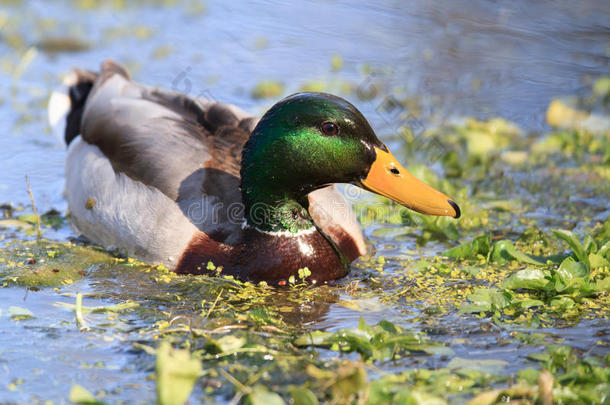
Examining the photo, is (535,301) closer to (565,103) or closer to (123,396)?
(123,396)

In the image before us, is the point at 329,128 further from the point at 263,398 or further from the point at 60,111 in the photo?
the point at 60,111

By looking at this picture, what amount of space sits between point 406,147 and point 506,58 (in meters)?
2.19

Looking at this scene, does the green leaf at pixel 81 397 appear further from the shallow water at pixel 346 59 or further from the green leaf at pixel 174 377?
the shallow water at pixel 346 59

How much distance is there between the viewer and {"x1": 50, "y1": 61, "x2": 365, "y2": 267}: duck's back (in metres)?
5.20

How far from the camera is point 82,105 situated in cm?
699

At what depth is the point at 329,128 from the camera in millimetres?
4754

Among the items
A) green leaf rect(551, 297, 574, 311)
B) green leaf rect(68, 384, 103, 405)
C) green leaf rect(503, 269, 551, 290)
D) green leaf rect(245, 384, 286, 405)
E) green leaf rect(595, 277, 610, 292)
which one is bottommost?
green leaf rect(68, 384, 103, 405)

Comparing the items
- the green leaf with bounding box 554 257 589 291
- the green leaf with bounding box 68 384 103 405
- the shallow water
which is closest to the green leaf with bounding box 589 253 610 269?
the green leaf with bounding box 554 257 589 291

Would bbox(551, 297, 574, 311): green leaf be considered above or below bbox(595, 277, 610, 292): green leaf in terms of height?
below

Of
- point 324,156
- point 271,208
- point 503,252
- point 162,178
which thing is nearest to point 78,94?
point 162,178

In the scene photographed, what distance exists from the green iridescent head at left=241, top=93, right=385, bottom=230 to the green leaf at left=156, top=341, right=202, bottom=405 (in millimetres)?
1886

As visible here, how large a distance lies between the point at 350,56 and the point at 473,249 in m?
4.69

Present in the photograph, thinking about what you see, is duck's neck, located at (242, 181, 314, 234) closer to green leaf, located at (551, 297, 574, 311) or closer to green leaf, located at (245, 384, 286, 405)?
green leaf, located at (551, 297, 574, 311)

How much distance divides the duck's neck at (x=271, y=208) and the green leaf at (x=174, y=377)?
189 centimetres
